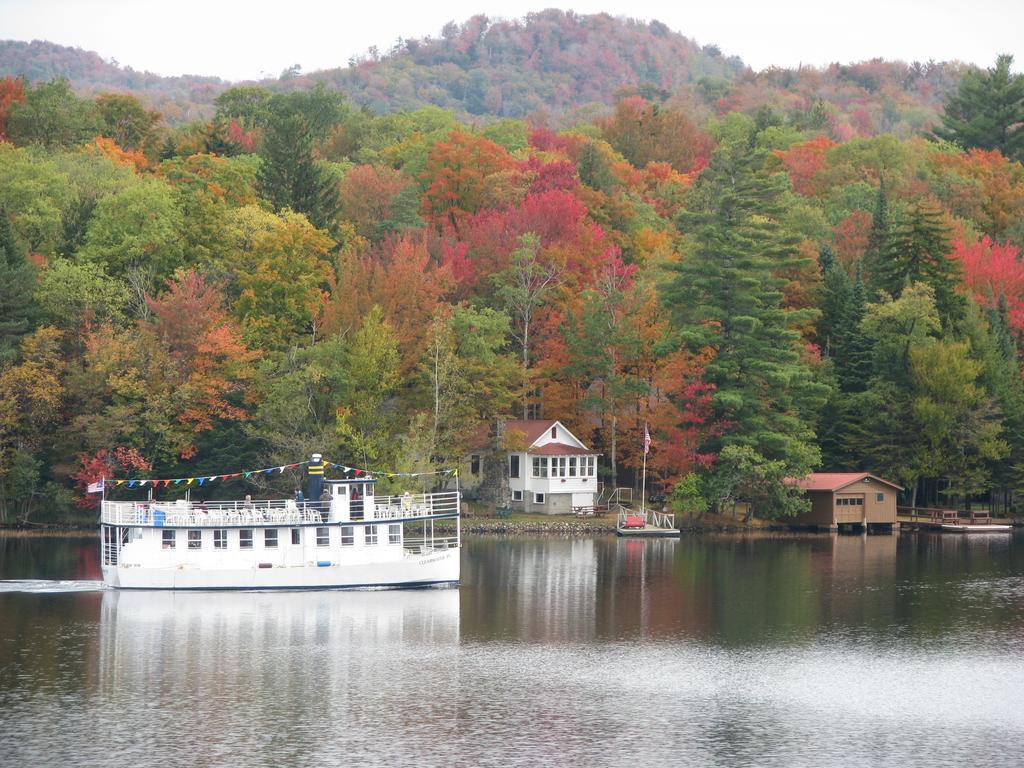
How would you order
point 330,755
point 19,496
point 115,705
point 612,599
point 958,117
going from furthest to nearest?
1. point 958,117
2. point 19,496
3. point 612,599
4. point 115,705
5. point 330,755

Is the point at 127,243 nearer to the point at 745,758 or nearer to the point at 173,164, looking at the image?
the point at 173,164

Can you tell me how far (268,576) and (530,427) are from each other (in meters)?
35.1

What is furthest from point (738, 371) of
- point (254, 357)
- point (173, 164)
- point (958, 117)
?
point (958, 117)

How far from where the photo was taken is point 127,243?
96812 millimetres

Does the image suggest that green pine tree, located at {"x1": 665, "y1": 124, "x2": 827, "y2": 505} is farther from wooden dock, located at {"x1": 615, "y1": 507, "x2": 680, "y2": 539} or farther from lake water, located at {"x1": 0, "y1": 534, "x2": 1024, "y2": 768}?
lake water, located at {"x1": 0, "y1": 534, "x2": 1024, "y2": 768}

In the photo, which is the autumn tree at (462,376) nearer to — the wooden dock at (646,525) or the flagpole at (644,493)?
the flagpole at (644,493)

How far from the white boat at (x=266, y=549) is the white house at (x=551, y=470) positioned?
3020cm

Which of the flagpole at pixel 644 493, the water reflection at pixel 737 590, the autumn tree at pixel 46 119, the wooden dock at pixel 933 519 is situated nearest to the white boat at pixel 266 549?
the water reflection at pixel 737 590

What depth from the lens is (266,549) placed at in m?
63.7

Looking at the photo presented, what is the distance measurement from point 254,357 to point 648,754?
182 ft

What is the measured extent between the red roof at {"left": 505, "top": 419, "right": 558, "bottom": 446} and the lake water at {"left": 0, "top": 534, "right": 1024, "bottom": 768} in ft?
71.4

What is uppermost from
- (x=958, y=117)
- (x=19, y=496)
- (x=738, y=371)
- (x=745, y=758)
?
(x=958, y=117)

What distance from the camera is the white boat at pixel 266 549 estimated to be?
6312 cm

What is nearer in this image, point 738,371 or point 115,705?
point 115,705
